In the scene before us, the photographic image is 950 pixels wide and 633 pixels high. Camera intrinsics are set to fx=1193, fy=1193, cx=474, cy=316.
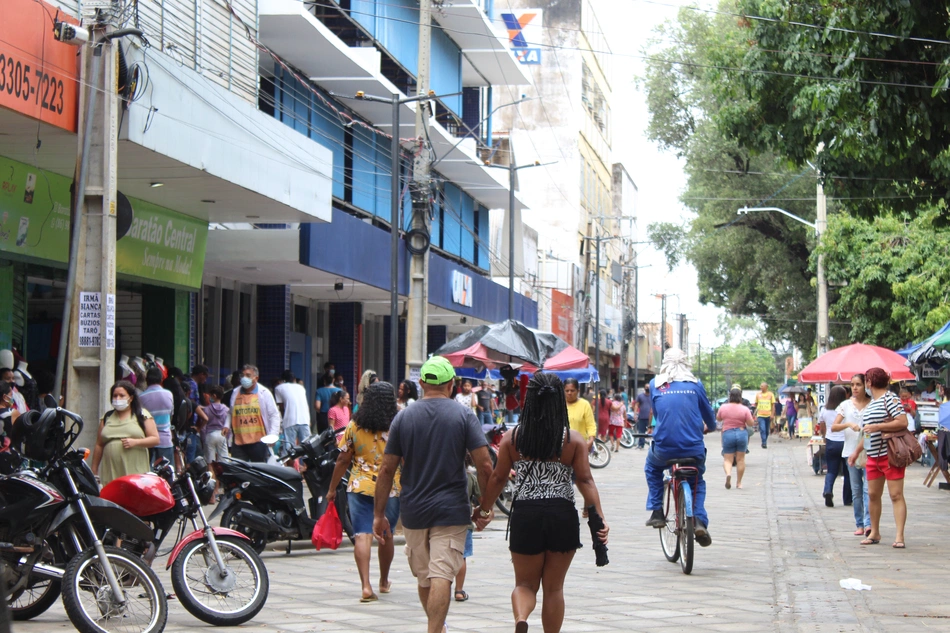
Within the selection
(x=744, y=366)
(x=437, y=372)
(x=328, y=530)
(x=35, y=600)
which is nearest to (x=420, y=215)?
(x=328, y=530)

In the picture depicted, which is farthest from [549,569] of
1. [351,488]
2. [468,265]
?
[468,265]

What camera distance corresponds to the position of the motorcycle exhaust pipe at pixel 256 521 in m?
10.1

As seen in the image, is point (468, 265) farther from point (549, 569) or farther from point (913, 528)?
point (549, 569)

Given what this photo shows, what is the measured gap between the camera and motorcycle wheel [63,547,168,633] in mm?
6641

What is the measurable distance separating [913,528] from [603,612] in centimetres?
671

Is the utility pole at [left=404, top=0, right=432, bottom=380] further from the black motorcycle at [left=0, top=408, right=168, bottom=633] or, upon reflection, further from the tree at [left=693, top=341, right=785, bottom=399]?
the tree at [left=693, top=341, right=785, bottom=399]

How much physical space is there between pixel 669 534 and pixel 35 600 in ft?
18.1

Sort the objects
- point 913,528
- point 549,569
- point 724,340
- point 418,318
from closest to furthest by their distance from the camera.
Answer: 1. point 549,569
2. point 913,528
3. point 418,318
4. point 724,340

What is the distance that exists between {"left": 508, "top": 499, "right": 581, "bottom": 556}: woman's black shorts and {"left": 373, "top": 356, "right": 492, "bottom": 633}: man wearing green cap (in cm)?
44

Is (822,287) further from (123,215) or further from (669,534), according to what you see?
(123,215)

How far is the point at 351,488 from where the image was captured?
8.79m

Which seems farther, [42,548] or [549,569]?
[42,548]

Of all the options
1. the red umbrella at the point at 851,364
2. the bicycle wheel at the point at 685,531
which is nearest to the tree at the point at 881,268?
the red umbrella at the point at 851,364

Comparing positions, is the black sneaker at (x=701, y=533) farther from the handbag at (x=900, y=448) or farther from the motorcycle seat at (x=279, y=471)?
the motorcycle seat at (x=279, y=471)
